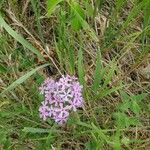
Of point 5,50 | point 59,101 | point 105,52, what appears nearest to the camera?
point 59,101

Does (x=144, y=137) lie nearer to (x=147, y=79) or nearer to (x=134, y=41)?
(x=147, y=79)

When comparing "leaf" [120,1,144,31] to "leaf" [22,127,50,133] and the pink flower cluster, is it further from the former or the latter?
"leaf" [22,127,50,133]

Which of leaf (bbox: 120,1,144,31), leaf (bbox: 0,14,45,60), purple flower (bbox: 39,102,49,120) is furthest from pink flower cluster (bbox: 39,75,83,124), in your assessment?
leaf (bbox: 120,1,144,31)

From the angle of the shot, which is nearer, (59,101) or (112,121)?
(59,101)

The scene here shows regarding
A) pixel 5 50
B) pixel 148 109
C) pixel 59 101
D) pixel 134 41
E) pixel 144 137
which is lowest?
pixel 144 137

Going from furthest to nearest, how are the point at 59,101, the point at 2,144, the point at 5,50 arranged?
the point at 5,50 < the point at 2,144 < the point at 59,101

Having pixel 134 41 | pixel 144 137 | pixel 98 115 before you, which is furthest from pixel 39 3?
pixel 144 137

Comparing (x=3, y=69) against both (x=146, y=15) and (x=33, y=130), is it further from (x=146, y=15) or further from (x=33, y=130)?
(x=146, y=15)
